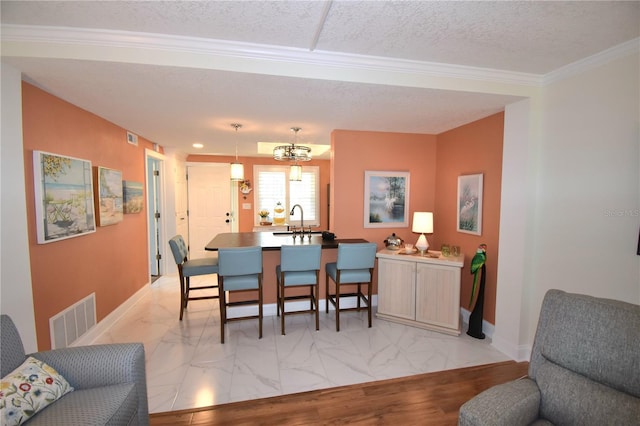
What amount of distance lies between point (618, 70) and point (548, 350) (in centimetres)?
203

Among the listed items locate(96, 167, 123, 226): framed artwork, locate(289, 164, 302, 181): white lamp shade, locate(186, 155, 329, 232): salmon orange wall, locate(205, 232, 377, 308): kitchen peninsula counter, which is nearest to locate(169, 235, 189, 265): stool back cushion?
locate(205, 232, 377, 308): kitchen peninsula counter

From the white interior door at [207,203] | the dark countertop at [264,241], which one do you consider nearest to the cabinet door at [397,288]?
the dark countertop at [264,241]

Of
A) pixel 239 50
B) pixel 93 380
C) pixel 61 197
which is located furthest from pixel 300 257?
pixel 61 197

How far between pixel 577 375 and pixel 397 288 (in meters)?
2.03

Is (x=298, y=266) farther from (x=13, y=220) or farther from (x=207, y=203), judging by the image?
(x=207, y=203)

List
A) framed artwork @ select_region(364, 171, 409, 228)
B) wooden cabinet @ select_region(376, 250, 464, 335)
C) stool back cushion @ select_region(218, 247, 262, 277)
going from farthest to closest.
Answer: framed artwork @ select_region(364, 171, 409, 228), wooden cabinet @ select_region(376, 250, 464, 335), stool back cushion @ select_region(218, 247, 262, 277)

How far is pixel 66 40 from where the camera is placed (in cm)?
176

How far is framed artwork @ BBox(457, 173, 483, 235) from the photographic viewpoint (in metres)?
3.12

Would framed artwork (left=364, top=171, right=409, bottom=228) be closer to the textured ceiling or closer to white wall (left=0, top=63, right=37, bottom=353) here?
the textured ceiling

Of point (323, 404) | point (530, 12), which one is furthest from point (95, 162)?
point (530, 12)

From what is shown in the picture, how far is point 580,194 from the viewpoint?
2.20 meters

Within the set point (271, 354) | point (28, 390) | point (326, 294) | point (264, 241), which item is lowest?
point (271, 354)

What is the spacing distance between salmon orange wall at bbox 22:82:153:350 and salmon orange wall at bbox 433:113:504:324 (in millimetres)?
4111

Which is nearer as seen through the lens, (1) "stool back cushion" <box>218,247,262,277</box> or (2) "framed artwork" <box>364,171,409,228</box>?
(1) "stool back cushion" <box>218,247,262,277</box>
